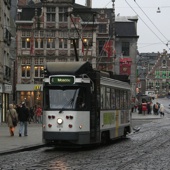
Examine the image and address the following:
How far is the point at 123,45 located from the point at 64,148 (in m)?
63.9

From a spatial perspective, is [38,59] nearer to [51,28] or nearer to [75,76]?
[51,28]

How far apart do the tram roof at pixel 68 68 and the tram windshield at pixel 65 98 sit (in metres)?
0.67

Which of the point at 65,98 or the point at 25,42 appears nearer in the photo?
the point at 65,98

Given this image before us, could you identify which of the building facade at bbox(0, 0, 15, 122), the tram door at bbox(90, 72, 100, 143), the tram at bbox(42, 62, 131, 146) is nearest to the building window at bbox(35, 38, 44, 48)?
the building facade at bbox(0, 0, 15, 122)

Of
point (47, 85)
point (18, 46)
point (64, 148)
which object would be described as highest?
point (18, 46)

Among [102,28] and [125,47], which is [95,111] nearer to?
[102,28]

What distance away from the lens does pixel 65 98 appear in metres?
20.1

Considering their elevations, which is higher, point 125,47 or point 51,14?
point 51,14

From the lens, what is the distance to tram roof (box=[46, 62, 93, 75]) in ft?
66.8

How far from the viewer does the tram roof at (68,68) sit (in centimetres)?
2036

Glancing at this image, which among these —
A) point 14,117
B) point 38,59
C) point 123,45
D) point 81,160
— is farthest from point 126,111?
point 123,45

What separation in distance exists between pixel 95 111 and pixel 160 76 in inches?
6606

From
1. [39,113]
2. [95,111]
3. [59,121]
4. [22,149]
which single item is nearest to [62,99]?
[59,121]

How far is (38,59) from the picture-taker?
6569 centimetres
